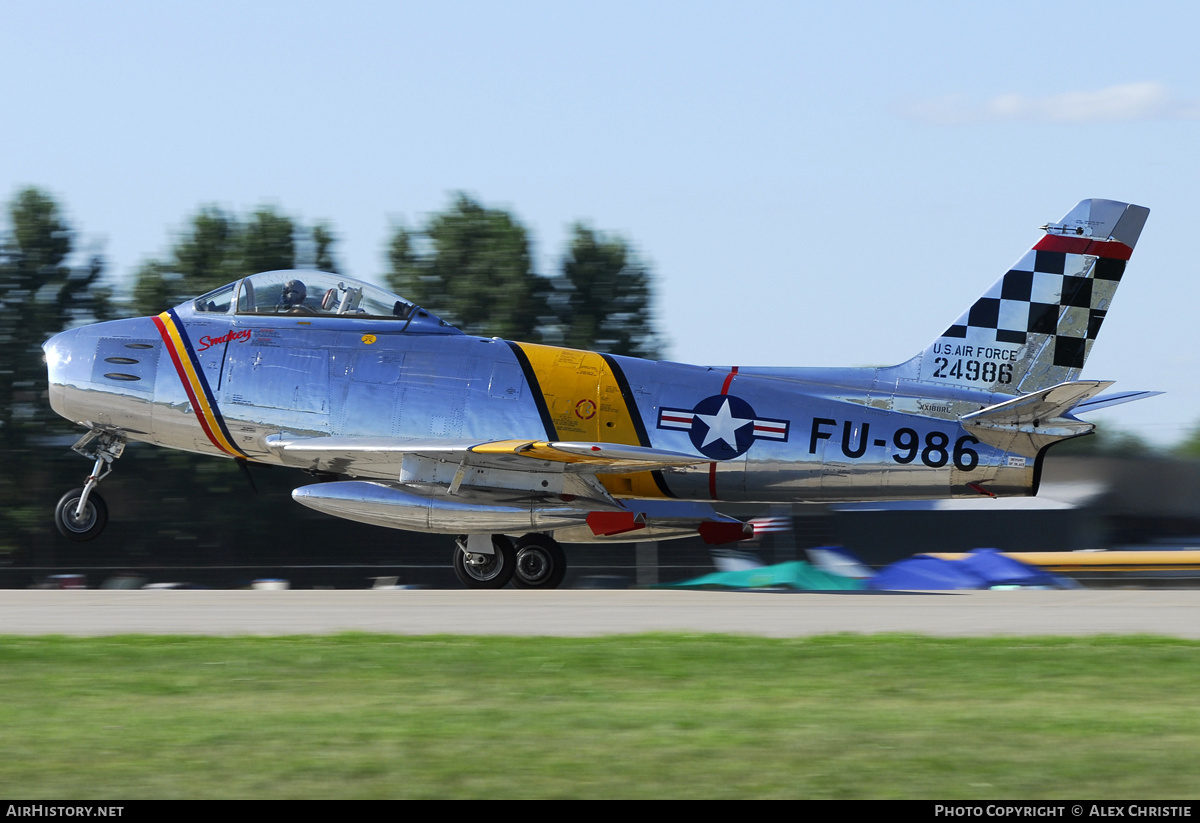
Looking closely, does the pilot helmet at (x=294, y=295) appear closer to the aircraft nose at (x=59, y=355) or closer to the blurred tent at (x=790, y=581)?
the aircraft nose at (x=59, y=355)

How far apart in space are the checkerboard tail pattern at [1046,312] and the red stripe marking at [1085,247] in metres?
0.01

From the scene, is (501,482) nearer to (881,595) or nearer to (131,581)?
(881,595)

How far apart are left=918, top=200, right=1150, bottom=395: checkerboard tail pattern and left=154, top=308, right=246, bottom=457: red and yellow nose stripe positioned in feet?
29.4

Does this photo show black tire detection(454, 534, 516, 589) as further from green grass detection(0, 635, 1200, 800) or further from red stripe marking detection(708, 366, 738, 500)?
green grass detection(0, 635, 1200, 800)

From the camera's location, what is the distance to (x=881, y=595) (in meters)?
14.8

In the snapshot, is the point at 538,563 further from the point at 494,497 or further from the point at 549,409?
the point at 549,409

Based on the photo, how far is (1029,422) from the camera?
15336mm

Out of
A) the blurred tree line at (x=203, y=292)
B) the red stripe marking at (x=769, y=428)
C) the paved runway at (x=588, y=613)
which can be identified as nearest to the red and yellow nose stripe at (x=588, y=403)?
the red stripe marking at (x=769, y=428)

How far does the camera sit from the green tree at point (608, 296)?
35406mm

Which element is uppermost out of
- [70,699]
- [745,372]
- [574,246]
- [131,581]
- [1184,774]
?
[574,246]

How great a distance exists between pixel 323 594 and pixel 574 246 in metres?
22.7

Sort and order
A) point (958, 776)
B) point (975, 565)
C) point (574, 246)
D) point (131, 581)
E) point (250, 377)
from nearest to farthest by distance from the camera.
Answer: point (958, 776)
point (250, 377)
point (975, 565)
point (131, 581)
point (574, 246)
